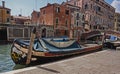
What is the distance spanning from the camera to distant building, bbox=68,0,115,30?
3578 cm

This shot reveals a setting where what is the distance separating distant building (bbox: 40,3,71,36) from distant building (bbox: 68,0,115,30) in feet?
16.7

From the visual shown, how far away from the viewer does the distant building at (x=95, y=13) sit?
35.8m

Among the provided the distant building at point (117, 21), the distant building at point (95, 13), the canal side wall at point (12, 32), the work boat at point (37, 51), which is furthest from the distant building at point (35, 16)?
the distant building at point (117, 21)

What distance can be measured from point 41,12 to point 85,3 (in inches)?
382

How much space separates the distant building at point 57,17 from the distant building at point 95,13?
510 cm

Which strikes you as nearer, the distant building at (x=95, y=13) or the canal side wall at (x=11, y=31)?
the canal side wall at (x=11, y=31)

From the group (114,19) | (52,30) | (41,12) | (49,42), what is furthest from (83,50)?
(114,19)

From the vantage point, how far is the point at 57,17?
30953 millimetres

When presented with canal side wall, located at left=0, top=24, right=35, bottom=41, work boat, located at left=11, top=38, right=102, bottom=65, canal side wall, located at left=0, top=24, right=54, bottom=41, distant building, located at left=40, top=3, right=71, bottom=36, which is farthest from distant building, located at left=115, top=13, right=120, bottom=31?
work boat, located at left=11, top=38, right=102, bottom=65

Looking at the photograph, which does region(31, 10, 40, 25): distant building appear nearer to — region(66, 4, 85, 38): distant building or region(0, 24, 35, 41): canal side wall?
region(66, 4, 85, 38): distant building

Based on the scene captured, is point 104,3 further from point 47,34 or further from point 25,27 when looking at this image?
point 25,27

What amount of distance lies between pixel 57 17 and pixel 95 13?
1175cm

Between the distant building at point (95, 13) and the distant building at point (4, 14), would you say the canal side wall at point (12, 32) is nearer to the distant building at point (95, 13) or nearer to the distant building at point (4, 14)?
the distant building at point (4, 14)

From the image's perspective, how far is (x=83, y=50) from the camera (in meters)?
12.9
